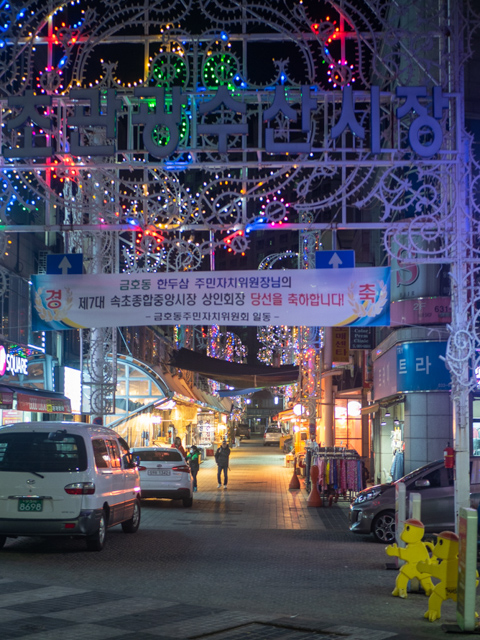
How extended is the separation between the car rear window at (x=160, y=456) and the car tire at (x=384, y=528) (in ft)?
27.5

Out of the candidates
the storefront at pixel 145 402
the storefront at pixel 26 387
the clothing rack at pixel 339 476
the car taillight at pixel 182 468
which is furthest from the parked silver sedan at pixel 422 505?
the storefront at pixel 145 402

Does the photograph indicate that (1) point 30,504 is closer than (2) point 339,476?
Yes

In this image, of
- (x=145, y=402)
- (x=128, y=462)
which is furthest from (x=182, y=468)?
(x=145, y=402)

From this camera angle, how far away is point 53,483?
41.5 ft

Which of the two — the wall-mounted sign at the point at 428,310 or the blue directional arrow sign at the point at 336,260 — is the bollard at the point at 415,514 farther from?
the wall-mounted sign at the point at 428,310

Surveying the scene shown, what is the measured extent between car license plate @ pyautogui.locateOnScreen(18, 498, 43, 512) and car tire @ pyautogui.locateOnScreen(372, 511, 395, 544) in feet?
21.3

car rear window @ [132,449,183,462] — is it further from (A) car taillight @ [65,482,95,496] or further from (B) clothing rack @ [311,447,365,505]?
(A) car taillight @ [65,482,95,496]

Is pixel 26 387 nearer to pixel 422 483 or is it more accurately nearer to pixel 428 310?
pixel 428 310

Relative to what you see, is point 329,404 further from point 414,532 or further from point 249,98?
point 414,532

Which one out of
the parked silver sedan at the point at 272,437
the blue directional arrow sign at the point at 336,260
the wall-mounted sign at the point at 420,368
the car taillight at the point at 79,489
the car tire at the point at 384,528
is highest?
the blue directional arrow sign at the point at 336,260

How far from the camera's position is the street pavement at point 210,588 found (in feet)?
26.1

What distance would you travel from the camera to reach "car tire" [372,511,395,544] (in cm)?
1566

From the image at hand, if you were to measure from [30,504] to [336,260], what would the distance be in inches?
252

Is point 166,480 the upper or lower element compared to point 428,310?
lower
